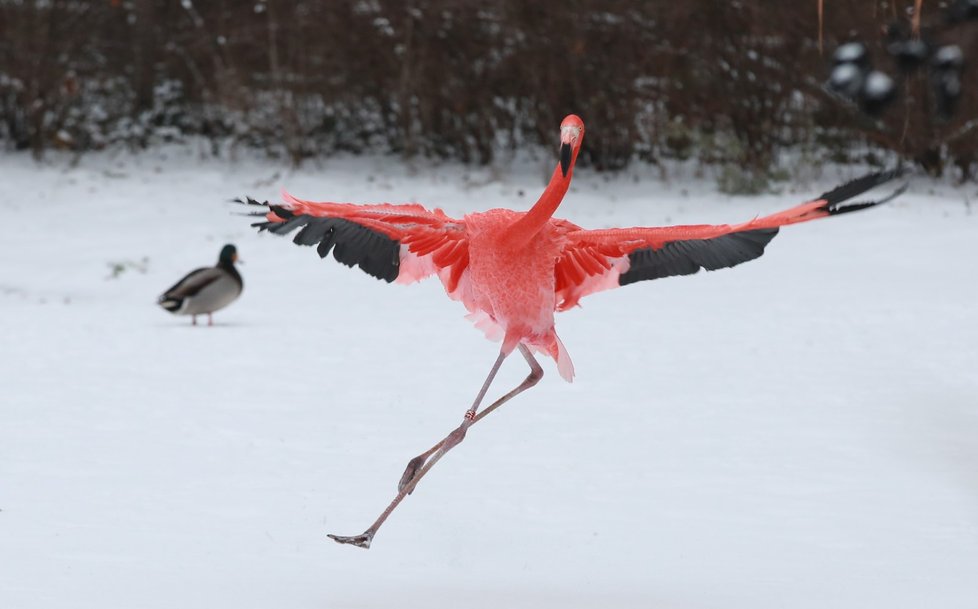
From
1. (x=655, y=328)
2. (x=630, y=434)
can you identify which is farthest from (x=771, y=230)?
(x=655, y=328)

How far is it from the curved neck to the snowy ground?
1199mm

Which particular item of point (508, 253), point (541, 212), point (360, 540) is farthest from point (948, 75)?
point (360, 540)

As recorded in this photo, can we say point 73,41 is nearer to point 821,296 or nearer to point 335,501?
point 821,296

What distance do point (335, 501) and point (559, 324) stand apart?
15.2 feet

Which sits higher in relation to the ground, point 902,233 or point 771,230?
→ point 771,230

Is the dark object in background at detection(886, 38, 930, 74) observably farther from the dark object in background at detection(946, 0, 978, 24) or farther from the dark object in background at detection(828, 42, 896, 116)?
the dark object in background at detection(946, 0, 978, 24)

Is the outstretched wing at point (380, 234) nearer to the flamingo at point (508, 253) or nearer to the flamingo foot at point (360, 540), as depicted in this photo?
the flamingo at point (508, 253)

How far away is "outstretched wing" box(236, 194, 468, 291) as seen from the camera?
14.5ft

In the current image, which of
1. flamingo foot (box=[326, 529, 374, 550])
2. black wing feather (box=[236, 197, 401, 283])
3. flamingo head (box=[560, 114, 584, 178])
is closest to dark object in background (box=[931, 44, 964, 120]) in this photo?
flamingo head (box=[560, 114, 584, 178])

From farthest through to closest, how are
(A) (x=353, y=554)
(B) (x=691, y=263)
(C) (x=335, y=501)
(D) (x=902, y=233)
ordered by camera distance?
(D) (x=902, y=233) < (C) (x=335, y=501) < (A) (x=353, y=554) < (B) (x=691, y=263)

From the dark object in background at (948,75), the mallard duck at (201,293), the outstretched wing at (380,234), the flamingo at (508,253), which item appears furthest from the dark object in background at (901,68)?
the mallard duck at (201,293)

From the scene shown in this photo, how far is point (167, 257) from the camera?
43.1 feet

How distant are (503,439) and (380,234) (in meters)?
2.31

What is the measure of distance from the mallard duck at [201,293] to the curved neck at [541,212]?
569cm
